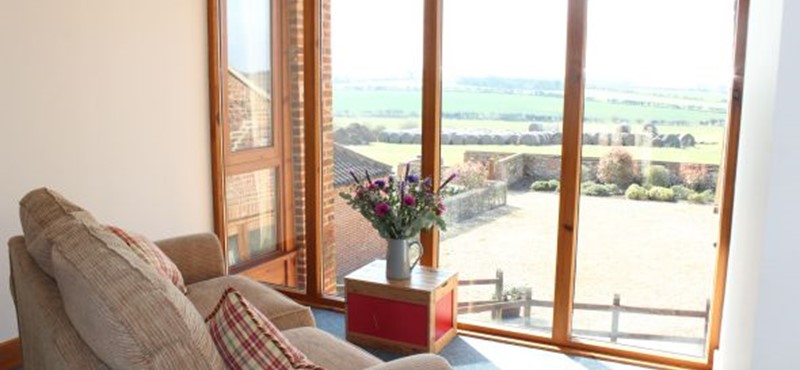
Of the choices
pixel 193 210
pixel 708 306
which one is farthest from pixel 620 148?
pixel 193 210

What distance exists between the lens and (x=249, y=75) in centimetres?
441

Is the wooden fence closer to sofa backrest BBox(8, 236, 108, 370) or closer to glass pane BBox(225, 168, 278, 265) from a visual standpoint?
glass pane BBox(225, 168, 278, 265)

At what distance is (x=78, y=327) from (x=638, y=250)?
277 cm

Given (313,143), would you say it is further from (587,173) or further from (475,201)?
(587,173)

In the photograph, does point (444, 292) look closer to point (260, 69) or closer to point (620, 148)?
point (620, 148)

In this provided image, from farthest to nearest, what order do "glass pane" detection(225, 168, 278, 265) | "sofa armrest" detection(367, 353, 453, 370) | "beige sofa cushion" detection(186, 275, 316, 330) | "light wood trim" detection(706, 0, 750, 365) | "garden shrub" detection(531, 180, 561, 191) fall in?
"glass pane" detection(225, 168, 278, 265) < "garden shrub" detection(531, 180, 561, 191) < "light wood trim" detection(706, 0, 750, 365) < "beige sofa cushion" detection(186, 275, 316, 330) < "sofa armrest" detection(367, 353, 453, 370)

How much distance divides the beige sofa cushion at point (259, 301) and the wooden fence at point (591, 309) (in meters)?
1.29

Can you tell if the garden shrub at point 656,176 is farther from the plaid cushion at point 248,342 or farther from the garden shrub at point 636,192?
the plaid cushion at point 248,342

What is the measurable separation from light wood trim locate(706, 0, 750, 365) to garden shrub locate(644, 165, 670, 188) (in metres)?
0.27

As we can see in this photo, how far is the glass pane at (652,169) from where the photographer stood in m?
3.28

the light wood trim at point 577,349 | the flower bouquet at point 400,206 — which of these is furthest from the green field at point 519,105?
the light wood trim at point 577,349

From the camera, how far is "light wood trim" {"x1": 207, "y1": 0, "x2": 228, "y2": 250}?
4.34m

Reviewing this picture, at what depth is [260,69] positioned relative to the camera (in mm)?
4387

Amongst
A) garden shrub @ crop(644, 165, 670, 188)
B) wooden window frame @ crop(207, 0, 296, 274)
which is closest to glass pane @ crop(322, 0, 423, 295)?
wooden window frame @ crop(207, 0, 296, 274)
